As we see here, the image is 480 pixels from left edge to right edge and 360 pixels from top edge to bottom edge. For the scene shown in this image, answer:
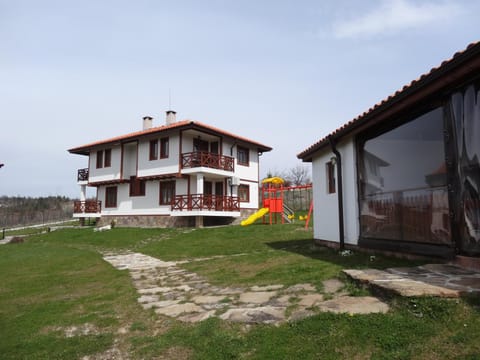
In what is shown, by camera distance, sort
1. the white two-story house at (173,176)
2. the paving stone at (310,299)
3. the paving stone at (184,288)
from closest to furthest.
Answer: the paving stone at (310,299) → the paving stone at (184,288) → the white two-story house at (173,176)

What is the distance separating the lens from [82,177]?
26.0 meters

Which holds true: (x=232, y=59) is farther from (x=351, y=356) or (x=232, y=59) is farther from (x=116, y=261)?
(x=351, y=356)

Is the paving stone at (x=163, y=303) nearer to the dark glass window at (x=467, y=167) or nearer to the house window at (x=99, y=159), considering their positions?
the dark glass window at (x=467, y=167)

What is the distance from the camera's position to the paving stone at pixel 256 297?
4.27 m

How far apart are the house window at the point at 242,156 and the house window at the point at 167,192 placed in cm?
484

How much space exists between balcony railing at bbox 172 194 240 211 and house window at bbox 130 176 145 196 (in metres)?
3.37

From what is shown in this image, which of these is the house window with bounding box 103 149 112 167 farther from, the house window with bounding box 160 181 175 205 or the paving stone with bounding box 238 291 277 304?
the paving stone with bounding box 238 291 277 304

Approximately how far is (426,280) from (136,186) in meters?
20.7

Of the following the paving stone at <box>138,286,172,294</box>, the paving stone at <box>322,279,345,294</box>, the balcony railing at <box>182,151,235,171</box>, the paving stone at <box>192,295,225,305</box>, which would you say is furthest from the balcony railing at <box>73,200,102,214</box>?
the paving stone at <box>322,279,345,294</box>

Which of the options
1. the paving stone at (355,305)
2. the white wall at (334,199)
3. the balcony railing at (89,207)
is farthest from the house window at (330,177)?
the balcony railing at (89,207)

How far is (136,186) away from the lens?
2242 cm

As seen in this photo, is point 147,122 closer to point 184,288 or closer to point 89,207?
point 89,207

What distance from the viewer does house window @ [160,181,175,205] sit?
818 inches

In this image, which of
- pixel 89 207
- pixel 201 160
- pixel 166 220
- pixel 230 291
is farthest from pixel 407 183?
pixel 89 207
